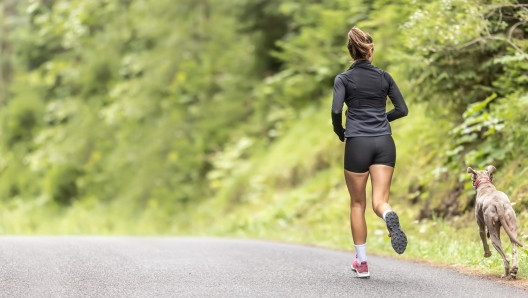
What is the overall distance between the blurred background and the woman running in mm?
1538

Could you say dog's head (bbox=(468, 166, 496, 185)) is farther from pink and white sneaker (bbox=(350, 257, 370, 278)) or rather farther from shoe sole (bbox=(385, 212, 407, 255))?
pink and white sneaker (bbox=(350, 257, 370, 278))

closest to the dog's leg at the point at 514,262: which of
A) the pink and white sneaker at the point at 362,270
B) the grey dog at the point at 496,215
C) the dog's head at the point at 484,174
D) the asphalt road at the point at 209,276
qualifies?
the grey dog at the point at 496,215

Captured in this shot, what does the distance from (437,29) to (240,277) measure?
4.70 m

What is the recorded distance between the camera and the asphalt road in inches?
235

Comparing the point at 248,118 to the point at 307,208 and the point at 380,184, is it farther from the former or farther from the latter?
the point at 380,184

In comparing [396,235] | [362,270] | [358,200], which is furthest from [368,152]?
[362,270]

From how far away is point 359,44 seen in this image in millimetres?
6801

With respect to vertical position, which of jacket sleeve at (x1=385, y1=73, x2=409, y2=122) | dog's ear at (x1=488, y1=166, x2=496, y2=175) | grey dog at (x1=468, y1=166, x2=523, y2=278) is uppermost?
jacket sleeve at (x1=385, y1=73, x2=409, y2=122)

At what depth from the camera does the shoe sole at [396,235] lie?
6.21m

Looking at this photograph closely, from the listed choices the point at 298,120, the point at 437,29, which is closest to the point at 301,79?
the point at 298,120

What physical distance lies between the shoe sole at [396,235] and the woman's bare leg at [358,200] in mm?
561

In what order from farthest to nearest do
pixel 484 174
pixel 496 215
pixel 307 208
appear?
pixel 307 208
pixel 484 174
pixel 496 215

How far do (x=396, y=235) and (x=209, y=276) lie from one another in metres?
1.81

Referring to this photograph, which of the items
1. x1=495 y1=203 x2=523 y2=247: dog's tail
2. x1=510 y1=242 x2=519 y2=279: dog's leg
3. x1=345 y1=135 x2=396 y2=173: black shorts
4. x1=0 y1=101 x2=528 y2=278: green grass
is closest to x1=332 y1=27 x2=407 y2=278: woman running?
x1=345 y1=135 x2=396 y2=173: black shorts
